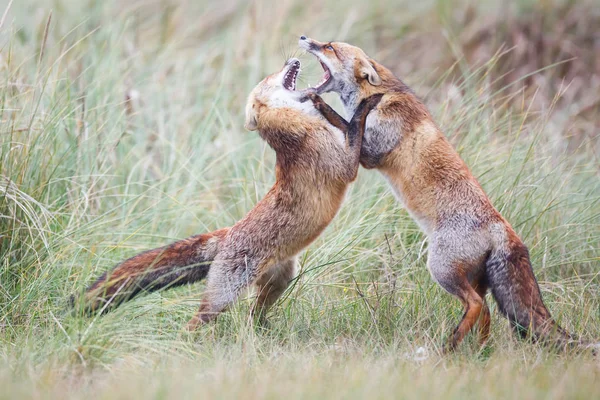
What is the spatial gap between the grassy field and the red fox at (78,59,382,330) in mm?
197

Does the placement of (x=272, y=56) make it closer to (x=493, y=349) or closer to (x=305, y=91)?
(x=305, y=91)

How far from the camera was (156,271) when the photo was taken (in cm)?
538

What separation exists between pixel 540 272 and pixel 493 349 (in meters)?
1.44

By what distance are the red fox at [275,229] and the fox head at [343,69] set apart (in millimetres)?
287

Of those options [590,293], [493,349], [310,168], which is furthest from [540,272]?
[310,168]

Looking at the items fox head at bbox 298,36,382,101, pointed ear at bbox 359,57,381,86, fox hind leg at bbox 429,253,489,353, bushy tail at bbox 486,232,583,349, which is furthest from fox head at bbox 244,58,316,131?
bushy tail at bbox 486,232,583,349

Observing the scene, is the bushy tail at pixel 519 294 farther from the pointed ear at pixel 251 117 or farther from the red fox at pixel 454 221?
the pointed ear at pixel 251 117

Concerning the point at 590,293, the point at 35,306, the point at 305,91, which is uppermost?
the point at 305,91

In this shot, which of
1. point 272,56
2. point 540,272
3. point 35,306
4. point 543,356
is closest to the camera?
point 543,356

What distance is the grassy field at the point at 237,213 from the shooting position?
173 inches

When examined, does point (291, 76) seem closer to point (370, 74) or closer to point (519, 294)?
point (370, 74)

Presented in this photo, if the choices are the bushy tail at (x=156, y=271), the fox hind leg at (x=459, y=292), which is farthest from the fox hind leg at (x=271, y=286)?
the fox hind leg at (x=459, y=292)

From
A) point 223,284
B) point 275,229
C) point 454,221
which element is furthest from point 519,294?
point 223,284

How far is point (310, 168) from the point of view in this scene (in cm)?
564
